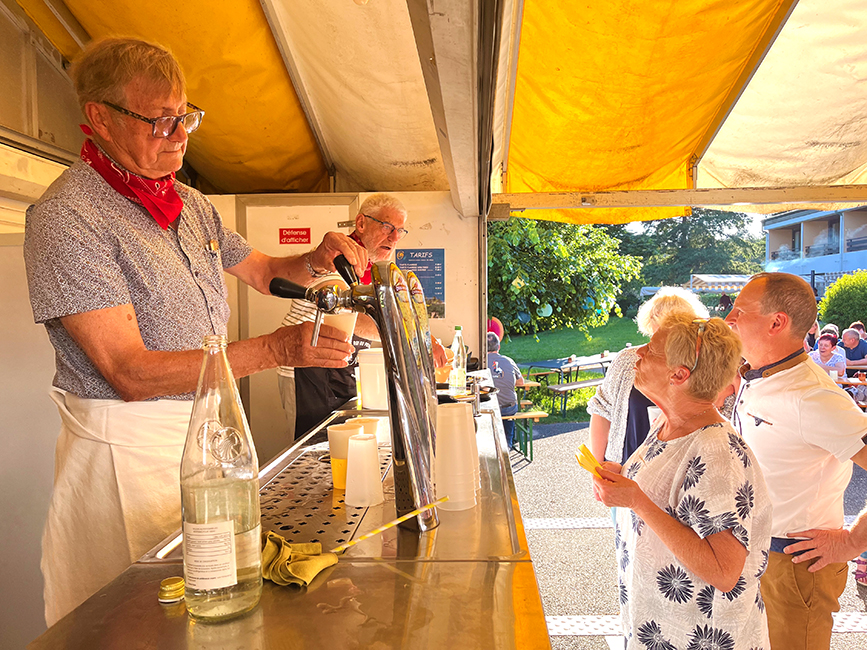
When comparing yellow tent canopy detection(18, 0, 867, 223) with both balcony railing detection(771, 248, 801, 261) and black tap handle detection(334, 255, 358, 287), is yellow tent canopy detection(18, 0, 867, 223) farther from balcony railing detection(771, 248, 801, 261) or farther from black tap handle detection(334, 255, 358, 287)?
balcony railing detection(771, 248, 801, 261)

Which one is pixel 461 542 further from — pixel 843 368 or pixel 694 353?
pixel 843 368

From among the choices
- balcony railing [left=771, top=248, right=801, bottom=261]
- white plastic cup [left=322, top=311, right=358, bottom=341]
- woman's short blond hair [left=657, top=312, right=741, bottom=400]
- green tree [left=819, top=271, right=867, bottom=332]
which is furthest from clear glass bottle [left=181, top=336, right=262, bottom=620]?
balcony railing [left=771, top=248, right=801, bottom=261]

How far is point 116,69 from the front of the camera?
1.38m

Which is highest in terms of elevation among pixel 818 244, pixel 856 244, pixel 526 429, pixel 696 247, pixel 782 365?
pixel 696 247

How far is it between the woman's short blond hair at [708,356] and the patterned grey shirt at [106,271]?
1.26 meters

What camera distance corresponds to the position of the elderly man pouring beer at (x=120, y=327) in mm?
1274

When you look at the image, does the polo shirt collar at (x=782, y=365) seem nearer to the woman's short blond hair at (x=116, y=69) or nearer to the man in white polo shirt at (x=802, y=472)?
Answer: the man in white polo shirt at (x=802, y=472)

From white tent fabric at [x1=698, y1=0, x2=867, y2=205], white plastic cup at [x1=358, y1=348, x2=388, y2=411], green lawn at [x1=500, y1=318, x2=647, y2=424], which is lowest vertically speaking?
green lawn at [x1=500, y1=318, x2=647, y2=424]

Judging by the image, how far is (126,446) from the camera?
4.56 feet

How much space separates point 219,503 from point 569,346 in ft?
45.3

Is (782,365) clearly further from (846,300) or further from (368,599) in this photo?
(846,300)

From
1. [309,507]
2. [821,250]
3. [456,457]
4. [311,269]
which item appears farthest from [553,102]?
[821,250]

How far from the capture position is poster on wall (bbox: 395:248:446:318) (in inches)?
171

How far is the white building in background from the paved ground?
8007mm
